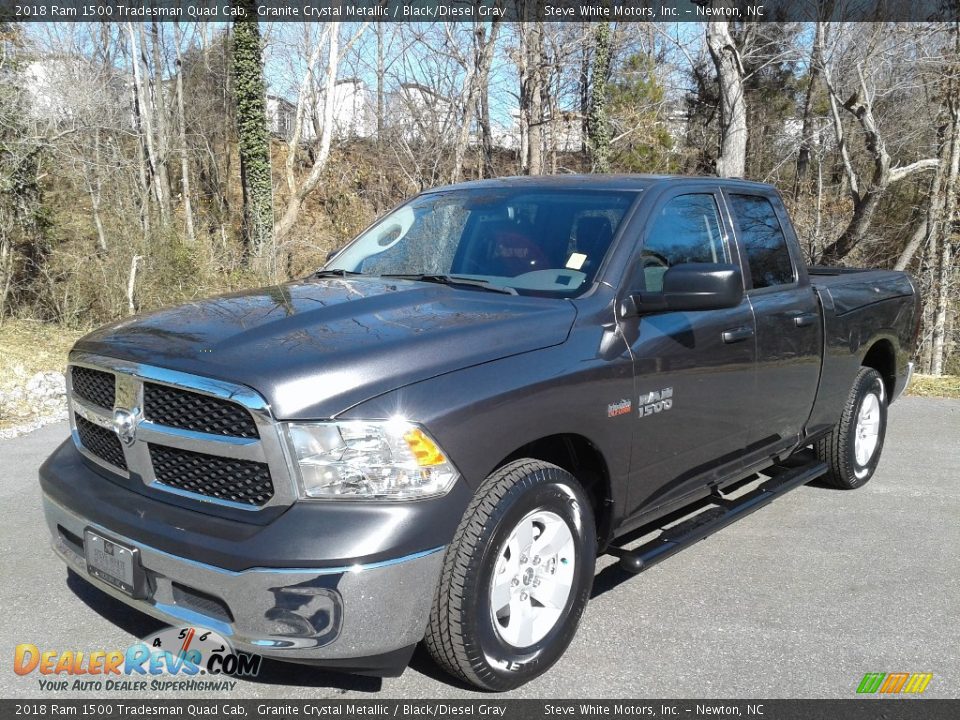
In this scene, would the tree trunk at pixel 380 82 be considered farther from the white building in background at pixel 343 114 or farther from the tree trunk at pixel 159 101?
the tree trunk at pixel 159 101

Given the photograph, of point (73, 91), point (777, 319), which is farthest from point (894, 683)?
point (73, 91)

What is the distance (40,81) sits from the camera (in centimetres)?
1516

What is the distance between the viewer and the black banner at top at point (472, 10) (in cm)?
1855

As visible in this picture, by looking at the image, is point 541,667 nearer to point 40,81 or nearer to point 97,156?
point 40,81

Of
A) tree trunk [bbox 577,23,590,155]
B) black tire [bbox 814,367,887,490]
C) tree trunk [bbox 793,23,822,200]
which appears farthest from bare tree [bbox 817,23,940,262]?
black tire [bbox 814,367,887,490]

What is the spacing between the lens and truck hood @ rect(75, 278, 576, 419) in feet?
8.54

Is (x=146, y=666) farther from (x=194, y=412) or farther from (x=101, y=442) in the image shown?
(x=194, y=412)

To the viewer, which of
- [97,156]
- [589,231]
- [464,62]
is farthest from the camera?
[464,62]

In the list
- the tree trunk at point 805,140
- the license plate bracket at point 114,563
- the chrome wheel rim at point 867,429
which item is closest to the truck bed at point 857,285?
the chrome wheel rim at point 867,429

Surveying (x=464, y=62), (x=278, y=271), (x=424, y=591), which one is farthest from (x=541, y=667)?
(x=464, y=62)

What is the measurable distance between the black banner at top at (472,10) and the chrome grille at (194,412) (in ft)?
58.0

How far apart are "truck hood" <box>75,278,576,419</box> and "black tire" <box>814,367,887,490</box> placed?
2.94 metres

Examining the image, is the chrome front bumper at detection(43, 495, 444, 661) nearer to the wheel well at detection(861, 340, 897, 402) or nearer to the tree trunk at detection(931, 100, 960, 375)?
the wheel well at detection(861, 340, 897, 402)

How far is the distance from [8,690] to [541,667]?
77.9 inches
